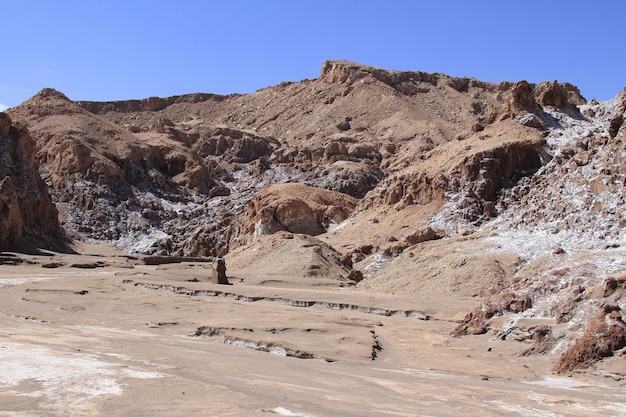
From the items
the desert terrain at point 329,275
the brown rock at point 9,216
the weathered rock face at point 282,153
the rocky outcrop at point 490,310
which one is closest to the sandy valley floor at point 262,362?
the desert terrain at point 329,275

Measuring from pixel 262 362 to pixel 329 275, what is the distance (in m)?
18.6

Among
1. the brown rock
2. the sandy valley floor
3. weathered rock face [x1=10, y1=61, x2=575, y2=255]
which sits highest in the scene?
weathered rock face [x1=10, y1=61, x2=575, y2=255]

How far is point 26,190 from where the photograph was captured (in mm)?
41000

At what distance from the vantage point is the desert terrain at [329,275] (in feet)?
25.1

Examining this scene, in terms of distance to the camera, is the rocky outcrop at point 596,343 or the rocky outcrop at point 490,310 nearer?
the rocky outcrop at point 596,343

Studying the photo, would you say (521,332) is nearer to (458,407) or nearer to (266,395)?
(458,407)

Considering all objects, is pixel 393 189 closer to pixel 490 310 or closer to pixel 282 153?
pixel 490 310

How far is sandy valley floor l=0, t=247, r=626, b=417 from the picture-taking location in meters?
6.36

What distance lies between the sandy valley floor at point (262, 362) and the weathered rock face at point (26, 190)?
20695 mm

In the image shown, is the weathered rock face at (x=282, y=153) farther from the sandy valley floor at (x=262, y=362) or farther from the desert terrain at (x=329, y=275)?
the sandy valley floor at (x=262, y=362)

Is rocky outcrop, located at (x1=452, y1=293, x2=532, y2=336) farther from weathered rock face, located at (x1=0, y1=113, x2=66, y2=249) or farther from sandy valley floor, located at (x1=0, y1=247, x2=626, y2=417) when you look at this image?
weathered rock face, located at (x1=0, y1=113, x2=66, y2=249)

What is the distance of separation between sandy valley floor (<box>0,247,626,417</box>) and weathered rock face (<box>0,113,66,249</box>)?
20.7m

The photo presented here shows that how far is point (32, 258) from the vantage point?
3238 cm

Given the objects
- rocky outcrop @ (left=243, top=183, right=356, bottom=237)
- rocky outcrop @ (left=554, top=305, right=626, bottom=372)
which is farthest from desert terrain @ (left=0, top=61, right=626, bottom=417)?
rocky outcrop @ (left=243, top=183, right=356, bottom=237)
